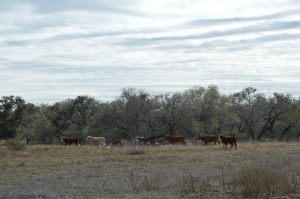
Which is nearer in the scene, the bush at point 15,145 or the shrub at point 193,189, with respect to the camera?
→ the shrub at point 193,189

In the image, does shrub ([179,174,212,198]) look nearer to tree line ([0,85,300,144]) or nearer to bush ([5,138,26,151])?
bush ([5,138,26,151])

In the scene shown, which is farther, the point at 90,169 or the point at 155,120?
the point at 155,120

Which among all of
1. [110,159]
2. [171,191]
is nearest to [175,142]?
[110,159]

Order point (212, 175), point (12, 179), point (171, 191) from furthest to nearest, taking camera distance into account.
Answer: point (12, 179) < point (212, 175) < point (171, 191)

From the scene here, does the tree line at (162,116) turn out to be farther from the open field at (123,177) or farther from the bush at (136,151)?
the open field at (123,177)

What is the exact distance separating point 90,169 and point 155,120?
38.6 meters

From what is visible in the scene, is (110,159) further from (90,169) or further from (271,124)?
(271,124)

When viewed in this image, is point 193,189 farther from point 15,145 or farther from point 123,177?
point 15,145

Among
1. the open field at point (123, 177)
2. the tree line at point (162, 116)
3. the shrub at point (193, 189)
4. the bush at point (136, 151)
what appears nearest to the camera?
the shrub at point (193, 189)

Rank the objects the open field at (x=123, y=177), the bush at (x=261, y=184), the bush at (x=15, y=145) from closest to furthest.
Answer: the bush at (x=261, y=184) < the open field at (x=123, y=177) < the bush at (x=15, y=145)

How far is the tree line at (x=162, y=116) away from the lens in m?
58.0

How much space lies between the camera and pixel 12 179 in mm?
18266

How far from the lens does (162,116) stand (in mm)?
59812

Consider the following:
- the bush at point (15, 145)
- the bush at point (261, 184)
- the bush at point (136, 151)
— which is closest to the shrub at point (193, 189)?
the bush at point (261, 184)
